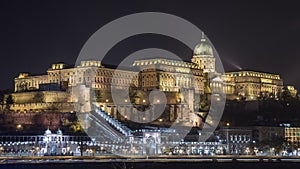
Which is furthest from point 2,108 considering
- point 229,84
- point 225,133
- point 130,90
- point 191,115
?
point 229,84

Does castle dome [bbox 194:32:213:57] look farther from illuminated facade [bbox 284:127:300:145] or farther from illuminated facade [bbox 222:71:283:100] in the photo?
illuminated facade [bbox 284:127:300:145]

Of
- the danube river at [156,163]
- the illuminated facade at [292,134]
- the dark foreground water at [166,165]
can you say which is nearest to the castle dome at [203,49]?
the illuminated facade at [292,134]

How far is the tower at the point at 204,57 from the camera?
14288 centimetres

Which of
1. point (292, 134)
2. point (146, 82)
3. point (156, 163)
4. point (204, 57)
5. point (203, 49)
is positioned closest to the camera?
point (156, 163)

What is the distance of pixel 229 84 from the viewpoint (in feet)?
465

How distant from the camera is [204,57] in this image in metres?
143

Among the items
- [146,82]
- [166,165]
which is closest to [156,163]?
[166,165]

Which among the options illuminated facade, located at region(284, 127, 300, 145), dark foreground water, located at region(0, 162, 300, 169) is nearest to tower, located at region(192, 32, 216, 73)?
illuminated facade, located at region(284, 127, 300, 145)

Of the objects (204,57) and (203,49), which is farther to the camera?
(203,49)

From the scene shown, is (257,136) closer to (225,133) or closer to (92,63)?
(225,133)

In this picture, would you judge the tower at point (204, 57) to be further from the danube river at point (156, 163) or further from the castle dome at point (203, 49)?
the danube river at point (156, 163)

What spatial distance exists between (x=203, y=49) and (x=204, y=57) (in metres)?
2.22

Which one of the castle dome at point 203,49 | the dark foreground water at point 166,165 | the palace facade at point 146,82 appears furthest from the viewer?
the castle dome at point 203,49

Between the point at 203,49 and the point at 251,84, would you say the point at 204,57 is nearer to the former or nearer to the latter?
the point at 203,49
